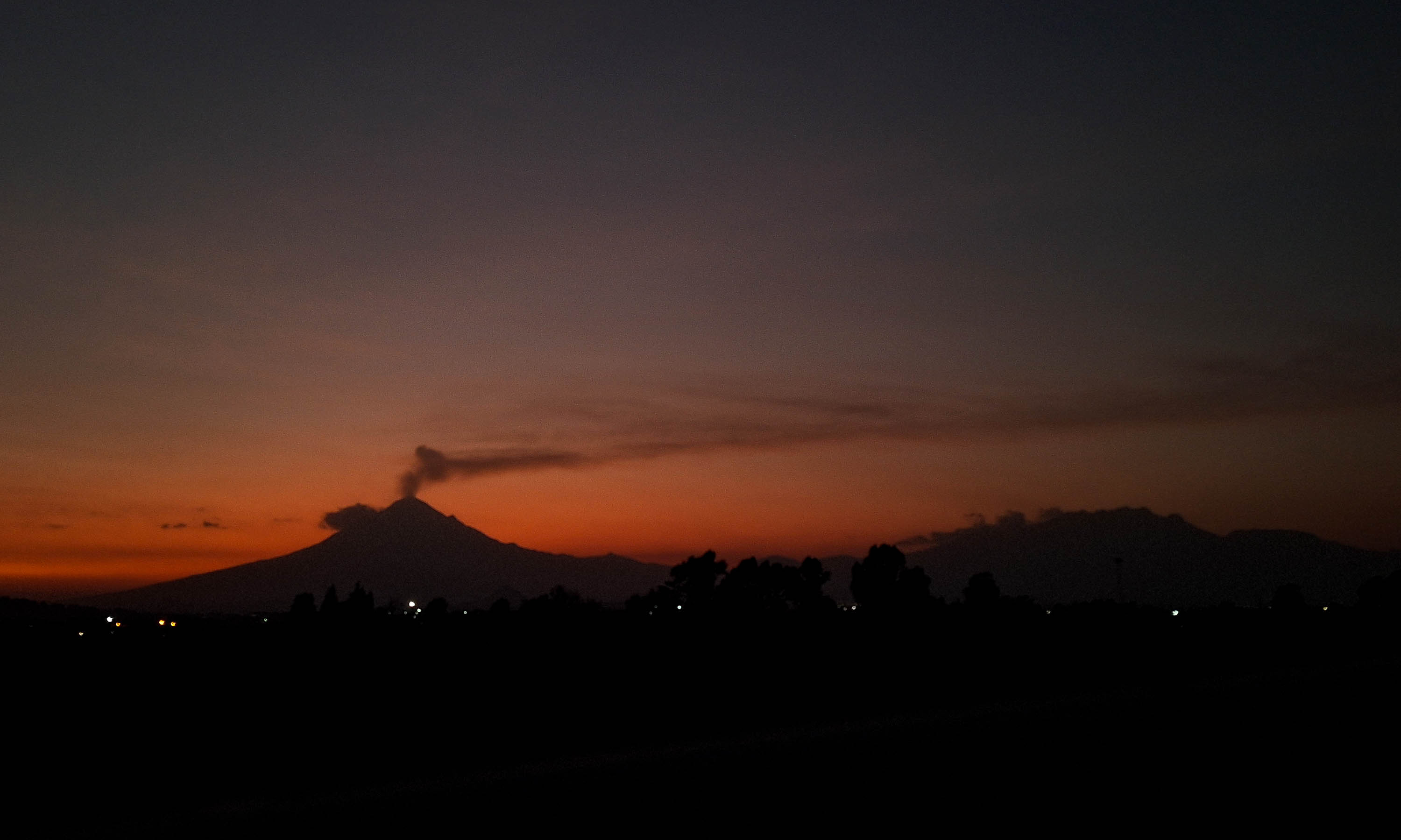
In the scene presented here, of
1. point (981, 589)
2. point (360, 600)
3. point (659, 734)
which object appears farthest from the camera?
point (981, 589)

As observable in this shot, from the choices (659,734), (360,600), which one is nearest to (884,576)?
(360,600)

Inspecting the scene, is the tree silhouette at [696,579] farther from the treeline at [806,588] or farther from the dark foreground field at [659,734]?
the dark foreground field at [659,734]

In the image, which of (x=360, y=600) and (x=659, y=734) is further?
(x=360, y=600)

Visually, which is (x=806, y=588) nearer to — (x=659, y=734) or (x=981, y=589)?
(x=981, y=589)

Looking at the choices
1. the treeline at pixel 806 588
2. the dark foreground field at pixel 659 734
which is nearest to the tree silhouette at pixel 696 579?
the treeline at pixel 806 588

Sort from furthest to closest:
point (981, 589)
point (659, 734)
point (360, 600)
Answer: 1. point (981, 589)
2. point (360, 600)
3. point (659, 734)

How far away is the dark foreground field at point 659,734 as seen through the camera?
8.55 metres

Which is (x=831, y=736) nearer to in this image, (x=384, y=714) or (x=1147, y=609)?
(x=384, y=714)

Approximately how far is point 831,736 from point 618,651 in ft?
26.6

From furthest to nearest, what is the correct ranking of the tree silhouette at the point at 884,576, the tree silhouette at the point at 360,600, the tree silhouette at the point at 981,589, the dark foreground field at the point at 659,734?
the tree silhouette at the point at 884,576, the tree silhouette at the point at 981,589, the tree silhouette at the point at 360,600, the dark foreground field at the point at 659,734

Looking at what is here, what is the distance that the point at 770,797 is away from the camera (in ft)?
Answer: 28.8

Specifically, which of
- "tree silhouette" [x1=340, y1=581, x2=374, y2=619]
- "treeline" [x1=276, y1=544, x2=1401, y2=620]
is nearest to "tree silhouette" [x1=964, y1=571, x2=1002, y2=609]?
"treeline" [x1=276, y1=544, x2=1401, y2=620]

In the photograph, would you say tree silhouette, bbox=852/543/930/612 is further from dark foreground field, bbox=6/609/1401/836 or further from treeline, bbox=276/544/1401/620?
dark foreground field, bbox=6/609/1401/836

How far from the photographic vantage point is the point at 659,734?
14.7 m
